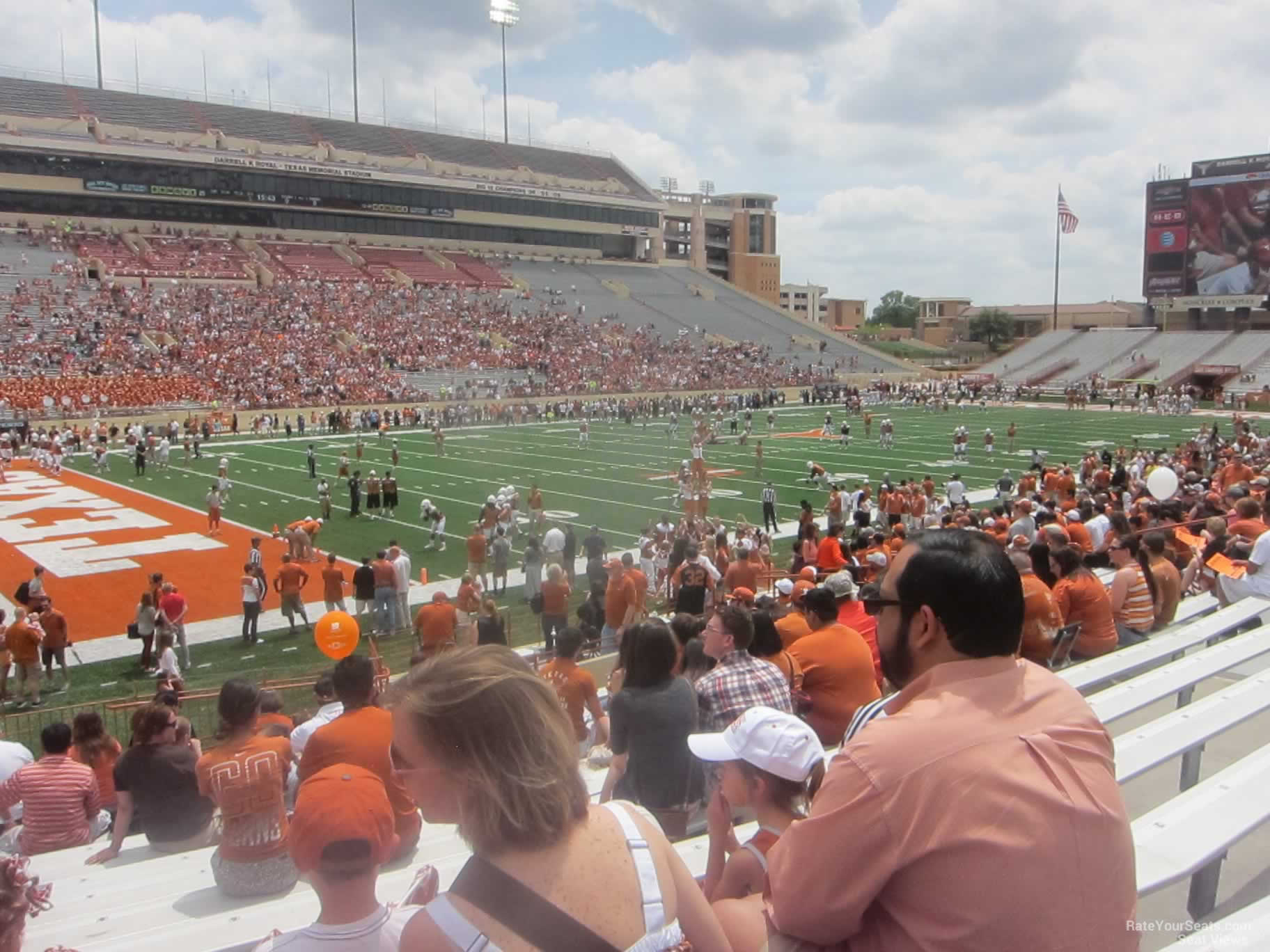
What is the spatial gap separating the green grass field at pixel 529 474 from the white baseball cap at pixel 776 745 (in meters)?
8.53

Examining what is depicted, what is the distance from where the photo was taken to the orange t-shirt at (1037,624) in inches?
220

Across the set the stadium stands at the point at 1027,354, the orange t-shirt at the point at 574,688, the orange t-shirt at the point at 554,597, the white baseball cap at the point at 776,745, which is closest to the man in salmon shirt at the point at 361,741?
the orange t-shirt at the point at 574,688

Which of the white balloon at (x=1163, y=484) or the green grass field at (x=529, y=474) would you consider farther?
the white balloon at (x=1163, y=484)

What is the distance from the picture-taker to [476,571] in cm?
1446

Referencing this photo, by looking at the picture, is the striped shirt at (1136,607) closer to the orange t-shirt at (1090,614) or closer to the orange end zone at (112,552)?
the orange t-shirt at (1090,614)

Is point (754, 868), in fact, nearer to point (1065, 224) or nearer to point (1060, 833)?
point (1060, 833)

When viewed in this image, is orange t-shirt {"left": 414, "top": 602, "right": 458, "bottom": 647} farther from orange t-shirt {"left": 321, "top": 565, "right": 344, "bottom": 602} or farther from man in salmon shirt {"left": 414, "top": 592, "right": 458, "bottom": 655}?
→ orange t-shirt {"left": 321, "top": 565, "right": 344, "bottom": 602}

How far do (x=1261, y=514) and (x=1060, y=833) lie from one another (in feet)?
32.8

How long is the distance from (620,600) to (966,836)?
879 centimetres

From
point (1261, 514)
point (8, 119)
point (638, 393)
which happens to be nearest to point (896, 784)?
point (1261, 514)

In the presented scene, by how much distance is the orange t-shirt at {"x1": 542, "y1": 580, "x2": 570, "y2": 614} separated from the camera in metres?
10.9

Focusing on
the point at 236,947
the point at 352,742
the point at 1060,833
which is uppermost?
the point at 1060,833

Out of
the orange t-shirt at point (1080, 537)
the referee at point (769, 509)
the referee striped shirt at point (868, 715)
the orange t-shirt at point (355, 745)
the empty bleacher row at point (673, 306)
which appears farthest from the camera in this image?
the empty bleacher row at point (673, 306)

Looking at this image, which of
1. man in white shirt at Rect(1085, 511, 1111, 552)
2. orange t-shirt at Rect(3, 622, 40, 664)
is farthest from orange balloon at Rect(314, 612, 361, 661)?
man in white shirt at Rect(1085, 511, 1111, 552)
